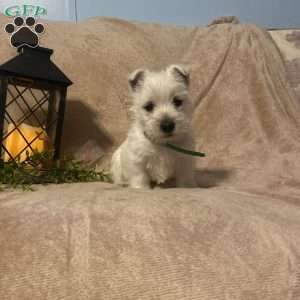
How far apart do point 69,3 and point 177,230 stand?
2.80 meters

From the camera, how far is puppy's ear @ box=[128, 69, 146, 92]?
75.6 inches

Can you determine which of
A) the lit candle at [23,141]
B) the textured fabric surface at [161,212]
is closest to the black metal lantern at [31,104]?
the lit candle at [23,141]

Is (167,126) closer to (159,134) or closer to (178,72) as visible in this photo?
(159,134)

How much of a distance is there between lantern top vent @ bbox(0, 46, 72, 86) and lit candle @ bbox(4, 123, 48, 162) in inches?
9.9

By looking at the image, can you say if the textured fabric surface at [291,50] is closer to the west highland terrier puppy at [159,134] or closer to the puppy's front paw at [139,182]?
the west highland terrier puppy at [159,134]

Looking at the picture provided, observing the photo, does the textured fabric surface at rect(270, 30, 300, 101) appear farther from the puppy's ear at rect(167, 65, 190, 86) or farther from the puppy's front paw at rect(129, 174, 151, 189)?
the puppy's front paw at rect(129, 174, 151, 189)

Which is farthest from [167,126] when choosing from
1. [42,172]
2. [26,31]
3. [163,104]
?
[26,31]

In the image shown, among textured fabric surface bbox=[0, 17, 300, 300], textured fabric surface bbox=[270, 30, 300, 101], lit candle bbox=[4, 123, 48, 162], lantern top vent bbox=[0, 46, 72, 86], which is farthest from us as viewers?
textured fabric surface bbox=[270, 30, 300, 101]

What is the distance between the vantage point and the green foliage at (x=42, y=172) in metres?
1.69

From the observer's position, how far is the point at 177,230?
111 cm

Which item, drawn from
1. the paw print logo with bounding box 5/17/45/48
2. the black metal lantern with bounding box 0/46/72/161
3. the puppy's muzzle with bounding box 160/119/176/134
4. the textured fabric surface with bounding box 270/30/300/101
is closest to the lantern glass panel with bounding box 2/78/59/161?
the black metal lantern with bounding box 0/46/72/161

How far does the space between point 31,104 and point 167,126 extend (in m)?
0.81

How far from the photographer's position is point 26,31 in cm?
205

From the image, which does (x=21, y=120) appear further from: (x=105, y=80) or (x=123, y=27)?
(x=123, y=27)
